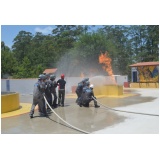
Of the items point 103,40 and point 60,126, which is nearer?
point 60,126

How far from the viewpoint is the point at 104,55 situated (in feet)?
114

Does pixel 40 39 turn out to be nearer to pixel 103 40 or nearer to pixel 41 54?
pixel 41 54

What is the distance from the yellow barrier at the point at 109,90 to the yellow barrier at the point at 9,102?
23.3 feet

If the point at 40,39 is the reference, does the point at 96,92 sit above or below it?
below

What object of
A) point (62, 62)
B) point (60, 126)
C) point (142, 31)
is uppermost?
point (142, 31)

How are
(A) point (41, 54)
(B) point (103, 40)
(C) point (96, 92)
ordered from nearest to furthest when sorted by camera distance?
(C) point (96, 92) → (B) point (103, 40) → (A) point (41, 54)

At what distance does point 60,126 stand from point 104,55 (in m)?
28.1

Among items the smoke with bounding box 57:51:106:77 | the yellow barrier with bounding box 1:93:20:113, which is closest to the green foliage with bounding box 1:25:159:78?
the smoke with bounding box 57:51:106:77

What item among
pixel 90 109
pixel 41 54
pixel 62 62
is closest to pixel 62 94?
pixel 90 109

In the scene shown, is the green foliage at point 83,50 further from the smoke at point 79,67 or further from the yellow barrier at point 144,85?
the yellow barrier at point 144,85

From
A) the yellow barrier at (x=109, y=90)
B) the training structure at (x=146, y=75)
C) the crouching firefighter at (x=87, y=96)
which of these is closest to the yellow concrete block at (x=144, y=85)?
the training structure at (x=146, y=75)

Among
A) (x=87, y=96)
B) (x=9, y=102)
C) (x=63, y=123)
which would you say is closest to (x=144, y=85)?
(x=87, y=96)

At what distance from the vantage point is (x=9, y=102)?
400 inches

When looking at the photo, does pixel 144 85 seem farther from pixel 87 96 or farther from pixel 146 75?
pixel 87 96
